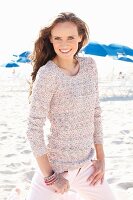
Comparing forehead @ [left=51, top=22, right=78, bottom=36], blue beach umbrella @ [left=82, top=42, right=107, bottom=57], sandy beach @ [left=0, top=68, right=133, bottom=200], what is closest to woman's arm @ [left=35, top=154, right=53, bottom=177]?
forehead @ [left=51, top=22, right=78, bottom=36]

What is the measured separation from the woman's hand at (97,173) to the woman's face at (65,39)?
67 centimetres

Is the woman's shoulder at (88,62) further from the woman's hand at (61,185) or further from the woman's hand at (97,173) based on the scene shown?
the woman's hand at (61,185)

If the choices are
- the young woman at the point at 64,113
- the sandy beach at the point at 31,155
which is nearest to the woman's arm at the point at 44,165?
the young woman at the point at 64,113

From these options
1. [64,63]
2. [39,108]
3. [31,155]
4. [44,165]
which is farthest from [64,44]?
[31,155]

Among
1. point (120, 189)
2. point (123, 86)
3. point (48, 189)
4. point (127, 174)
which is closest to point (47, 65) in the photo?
point (48, 189)

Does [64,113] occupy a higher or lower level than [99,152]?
higher

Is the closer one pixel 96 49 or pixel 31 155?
pixel 31 155

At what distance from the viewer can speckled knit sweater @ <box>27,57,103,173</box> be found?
2217 millimetres

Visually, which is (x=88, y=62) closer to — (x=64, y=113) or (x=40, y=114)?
(x=64, y=113)

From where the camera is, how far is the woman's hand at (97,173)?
2.42 meters

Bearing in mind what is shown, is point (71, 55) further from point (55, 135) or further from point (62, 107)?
point (55, 135)

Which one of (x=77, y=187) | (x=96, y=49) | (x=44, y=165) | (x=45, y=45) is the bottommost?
(x=96, y=49)

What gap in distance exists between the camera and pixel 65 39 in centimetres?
228

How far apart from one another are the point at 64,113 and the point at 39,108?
16 centimetres
